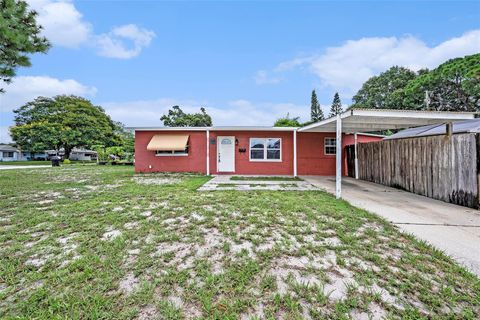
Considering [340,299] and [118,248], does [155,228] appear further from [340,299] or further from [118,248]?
[340,299]

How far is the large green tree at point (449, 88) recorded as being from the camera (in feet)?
51.6

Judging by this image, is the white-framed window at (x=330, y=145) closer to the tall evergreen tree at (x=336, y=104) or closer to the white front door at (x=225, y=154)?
the white front door at (x=225, y=154)

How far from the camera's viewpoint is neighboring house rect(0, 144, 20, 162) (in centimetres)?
4109

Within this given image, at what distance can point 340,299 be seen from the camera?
1.96 metres

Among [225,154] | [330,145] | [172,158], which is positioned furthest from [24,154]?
[330,145]

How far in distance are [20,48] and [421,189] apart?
481 inches

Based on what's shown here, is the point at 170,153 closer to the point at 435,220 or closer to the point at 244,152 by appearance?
the point at 244,152

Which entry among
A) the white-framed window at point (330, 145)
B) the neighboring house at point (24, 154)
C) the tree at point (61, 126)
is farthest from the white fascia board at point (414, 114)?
the neighboring house at point (24, 154)

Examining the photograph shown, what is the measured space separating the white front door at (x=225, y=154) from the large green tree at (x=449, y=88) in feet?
45.9

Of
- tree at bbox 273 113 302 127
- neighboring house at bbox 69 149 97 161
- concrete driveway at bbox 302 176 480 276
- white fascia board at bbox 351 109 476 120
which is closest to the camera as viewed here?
concrete driveway at bbox 302 176 480 276

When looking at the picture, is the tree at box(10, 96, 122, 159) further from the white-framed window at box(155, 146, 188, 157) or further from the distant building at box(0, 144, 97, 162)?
the white-framed window at box(155, 146, 188, 157)

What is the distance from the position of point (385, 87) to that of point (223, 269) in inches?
1242

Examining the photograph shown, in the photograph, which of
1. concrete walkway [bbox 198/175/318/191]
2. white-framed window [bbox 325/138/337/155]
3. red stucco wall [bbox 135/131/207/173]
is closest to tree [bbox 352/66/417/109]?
white-framed window [bbox 325/138/337/155]

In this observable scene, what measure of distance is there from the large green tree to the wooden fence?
10.3 meters
